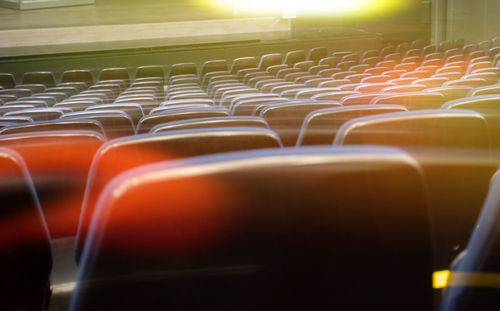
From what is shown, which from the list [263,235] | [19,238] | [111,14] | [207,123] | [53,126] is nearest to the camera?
[263,235]

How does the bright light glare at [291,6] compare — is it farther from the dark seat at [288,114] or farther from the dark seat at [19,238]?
the dark seat at [19,238]

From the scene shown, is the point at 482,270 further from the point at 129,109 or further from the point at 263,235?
the point at 129,109

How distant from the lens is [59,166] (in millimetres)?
1895

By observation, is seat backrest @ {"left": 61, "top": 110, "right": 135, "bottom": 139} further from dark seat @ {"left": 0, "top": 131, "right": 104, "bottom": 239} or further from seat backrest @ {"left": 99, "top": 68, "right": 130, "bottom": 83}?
seat backrest @ {"left": 99, "top": 68, "right": 130, "bottom": 83}

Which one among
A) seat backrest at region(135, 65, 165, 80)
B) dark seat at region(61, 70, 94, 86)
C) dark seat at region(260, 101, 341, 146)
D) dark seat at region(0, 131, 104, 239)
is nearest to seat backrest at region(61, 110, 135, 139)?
dark seat at region(0, 131, 104, 239)

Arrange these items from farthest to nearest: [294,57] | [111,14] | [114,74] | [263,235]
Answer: [111,14] < [294,57] < [114,74] < [263,235]

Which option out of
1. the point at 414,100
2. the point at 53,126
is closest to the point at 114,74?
the point at 53,126

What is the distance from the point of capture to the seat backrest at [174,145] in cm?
122

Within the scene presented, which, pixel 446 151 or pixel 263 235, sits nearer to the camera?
pixel 263 235

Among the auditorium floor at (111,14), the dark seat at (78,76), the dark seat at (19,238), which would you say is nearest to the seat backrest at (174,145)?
the dark seat at (19,238)

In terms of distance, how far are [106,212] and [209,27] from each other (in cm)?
1435

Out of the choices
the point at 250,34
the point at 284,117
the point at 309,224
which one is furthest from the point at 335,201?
the point at 250,34

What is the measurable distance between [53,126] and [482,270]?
6.72ft

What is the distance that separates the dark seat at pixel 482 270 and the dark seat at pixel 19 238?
95 centimetres
